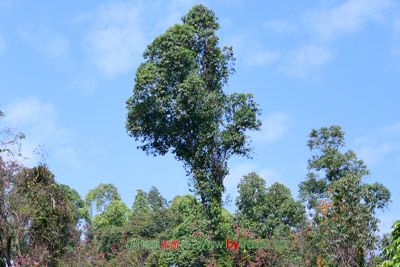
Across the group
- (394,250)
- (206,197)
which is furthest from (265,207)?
(394,250)

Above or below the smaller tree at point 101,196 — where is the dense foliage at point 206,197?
below

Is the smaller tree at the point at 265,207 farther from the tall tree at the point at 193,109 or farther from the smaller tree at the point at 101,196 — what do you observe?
the smaller tree at the point at 101,196

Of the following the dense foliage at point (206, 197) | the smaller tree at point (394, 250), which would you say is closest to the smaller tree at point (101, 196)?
the dense foliage at point (206, 197)

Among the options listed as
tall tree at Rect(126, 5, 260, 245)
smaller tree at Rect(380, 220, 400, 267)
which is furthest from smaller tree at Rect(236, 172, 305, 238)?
smaller tree at Rect(380, 220, 400, 267)

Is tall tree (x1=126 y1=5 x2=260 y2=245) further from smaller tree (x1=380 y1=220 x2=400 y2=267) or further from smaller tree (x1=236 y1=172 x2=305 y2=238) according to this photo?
smaller tree (x1=380 y1=220 x2=400 y2=267)

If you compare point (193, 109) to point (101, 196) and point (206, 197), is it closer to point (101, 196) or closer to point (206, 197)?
point (206, 197)

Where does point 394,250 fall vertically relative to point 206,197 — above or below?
below

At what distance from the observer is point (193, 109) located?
101 ft

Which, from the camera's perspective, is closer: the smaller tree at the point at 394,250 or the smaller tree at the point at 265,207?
the smaller tree at the point at 394,250

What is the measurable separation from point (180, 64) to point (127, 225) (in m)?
28.9

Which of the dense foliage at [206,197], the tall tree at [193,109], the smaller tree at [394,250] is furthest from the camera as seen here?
the tall tree at [193,109]

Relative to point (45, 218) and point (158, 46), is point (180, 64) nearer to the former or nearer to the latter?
point (158, 46)

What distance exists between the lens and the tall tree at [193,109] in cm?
3053

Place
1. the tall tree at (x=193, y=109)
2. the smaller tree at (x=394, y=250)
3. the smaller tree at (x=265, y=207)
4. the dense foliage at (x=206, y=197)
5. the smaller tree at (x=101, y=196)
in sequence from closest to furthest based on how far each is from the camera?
1. the smaller tree at (x=394, y=250)
2. the dense foliage at (x=206, y=197)
3. the tall tree at (x=193, y=109)
4. the smaller tree at (x=265, y=207)
5. the smaller tree at (x=101, y=196)
